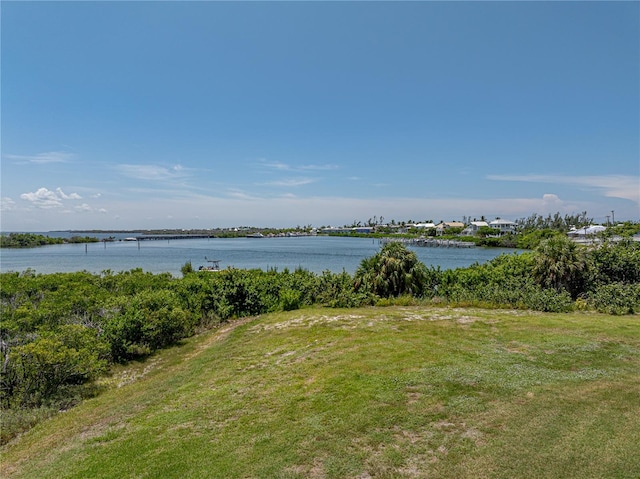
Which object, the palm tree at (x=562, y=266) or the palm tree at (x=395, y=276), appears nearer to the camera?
the palm tree at (x=562, y=266)

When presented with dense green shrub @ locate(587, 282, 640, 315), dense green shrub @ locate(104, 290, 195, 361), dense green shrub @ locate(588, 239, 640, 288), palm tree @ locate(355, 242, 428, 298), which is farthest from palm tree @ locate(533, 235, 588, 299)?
dense green shrub @ locate(104, 290, 195, 361)

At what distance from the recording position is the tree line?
8.73 meters

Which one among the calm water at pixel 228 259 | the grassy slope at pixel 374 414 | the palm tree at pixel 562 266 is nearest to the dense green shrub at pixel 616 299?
the palm tree at pixel 562 266

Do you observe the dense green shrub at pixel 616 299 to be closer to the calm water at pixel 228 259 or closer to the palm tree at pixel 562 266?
the palm tree at pixel 562 266

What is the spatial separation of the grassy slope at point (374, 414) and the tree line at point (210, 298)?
51.0 inches

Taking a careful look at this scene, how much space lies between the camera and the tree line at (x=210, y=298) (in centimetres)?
873

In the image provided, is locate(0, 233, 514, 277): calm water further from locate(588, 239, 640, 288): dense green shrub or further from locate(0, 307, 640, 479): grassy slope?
locate(0, 307, 640, 479): grassy slope

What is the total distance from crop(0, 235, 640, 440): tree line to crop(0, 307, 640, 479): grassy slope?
51.0 inches

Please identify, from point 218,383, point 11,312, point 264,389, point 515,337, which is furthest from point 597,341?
point 11,312

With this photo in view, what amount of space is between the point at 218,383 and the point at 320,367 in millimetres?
2264

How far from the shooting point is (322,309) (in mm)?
16125

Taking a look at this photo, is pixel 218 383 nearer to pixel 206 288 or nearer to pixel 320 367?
pixel 320 367

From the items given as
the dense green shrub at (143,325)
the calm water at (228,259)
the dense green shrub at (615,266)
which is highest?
the dense green shrub at (615,266)

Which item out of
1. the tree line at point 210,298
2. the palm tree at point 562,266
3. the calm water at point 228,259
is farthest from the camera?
the calm water at point 228,259
